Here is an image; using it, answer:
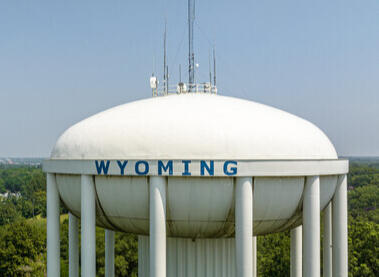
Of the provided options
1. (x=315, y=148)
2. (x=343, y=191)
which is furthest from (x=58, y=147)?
(x=343, y=191)

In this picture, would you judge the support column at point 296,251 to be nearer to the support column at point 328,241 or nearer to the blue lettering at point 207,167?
the support column at point 328,241

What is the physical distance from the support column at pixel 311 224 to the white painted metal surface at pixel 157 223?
5.04 metres

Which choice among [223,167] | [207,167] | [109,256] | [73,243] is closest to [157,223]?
[207,167]

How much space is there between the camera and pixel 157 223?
45.6 feet

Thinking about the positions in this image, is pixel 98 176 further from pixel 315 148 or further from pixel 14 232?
pixel 14 232

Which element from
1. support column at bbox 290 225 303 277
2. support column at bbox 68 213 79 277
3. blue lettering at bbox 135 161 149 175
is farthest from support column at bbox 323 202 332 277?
support column at bbox 68 213 79 277

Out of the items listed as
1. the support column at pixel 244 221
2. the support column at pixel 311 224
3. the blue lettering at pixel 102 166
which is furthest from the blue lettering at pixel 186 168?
the support column at pixel 311 224

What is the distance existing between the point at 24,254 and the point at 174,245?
29.2m

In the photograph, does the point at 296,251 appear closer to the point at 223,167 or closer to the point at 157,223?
the point at 223,167

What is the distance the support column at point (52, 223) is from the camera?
16828mm

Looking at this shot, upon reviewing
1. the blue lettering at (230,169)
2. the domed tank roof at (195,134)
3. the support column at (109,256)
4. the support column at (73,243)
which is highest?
the domed tank roof at (195,134)

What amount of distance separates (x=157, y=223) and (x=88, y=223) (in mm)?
2824

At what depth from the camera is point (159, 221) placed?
45.6ft

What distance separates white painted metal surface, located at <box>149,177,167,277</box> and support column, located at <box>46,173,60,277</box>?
509 cm
